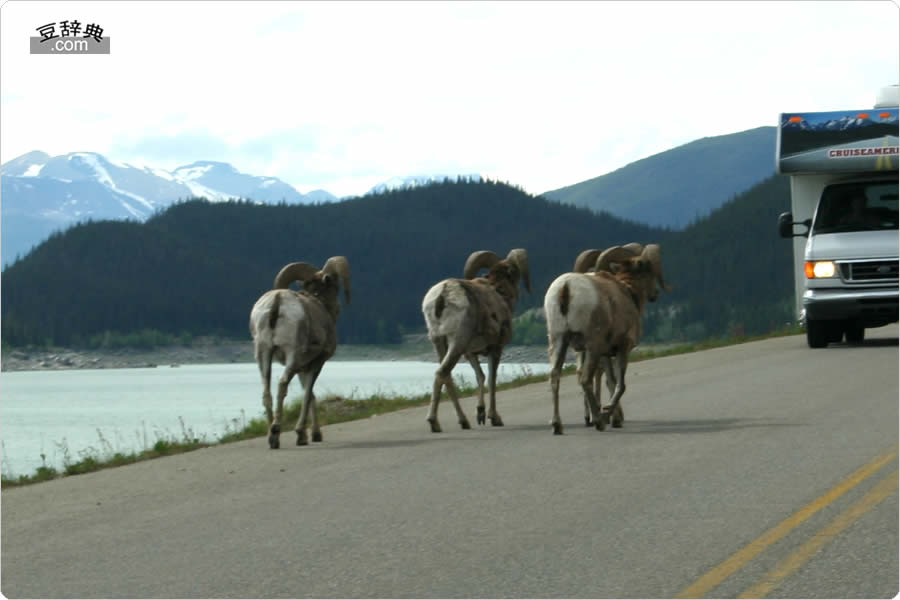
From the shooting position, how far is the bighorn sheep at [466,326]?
15.1 m

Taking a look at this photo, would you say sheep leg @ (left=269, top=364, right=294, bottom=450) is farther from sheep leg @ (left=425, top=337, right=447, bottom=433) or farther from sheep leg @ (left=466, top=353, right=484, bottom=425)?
sheep leg @ (left=466, top=353, right=484, bottom=425)

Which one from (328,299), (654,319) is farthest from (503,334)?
(654,319)

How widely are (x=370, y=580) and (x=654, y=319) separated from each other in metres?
167

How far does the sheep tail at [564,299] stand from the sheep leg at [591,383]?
48 centimetres

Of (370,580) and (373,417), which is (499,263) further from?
(370,580)

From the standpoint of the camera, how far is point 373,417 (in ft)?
59.6

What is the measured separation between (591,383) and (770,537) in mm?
5928

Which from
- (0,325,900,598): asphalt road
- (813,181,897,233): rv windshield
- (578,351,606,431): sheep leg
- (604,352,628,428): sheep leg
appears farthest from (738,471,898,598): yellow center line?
(813,181,897,233): rv windshield

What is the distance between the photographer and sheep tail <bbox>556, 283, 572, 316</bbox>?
566 inches

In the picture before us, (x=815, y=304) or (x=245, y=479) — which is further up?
(x=815, y=304)

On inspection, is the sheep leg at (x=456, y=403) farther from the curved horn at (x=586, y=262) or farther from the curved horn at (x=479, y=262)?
the curved horn at (x=586, y=262)

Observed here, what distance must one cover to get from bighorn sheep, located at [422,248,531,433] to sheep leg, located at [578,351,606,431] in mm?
1368

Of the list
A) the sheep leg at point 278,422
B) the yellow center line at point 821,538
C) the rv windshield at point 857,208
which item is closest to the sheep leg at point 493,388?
the sheep leg at point 278,422

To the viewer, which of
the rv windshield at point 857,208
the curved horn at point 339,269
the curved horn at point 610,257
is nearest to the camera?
the curved horn at point 339,269
